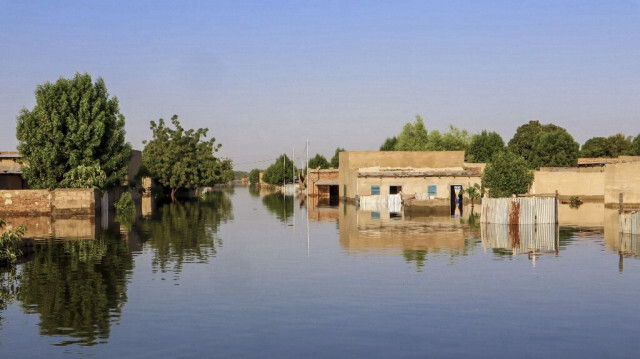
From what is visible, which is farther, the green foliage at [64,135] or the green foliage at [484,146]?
the green foliage at [484,146]

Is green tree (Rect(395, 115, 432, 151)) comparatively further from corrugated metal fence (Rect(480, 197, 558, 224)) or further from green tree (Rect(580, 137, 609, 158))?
corrugated metal fence (Rect(480, 197, 558, 224))

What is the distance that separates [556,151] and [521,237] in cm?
8682

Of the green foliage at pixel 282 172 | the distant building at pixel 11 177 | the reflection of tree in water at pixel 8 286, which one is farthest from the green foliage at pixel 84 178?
the green foliage at pixel 282 172

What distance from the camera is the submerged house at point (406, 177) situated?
2805 inches

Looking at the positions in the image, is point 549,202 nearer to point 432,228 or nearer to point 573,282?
point 432,228

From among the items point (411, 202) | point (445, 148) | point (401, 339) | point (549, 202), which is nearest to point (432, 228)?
point (549, 202)

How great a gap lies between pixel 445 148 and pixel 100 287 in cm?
11609

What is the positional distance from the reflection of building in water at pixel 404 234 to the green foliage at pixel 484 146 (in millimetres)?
77832

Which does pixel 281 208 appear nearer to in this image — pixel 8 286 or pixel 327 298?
pixel 8 286

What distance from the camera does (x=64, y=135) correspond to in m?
56.0

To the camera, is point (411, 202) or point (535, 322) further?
point (411, 202)

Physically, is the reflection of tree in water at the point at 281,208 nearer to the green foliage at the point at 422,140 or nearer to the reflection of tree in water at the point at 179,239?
the reflection of tree in water at the point at 179,239

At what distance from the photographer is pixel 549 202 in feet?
125

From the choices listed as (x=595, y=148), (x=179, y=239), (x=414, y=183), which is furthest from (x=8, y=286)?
(x=595, y=148)
